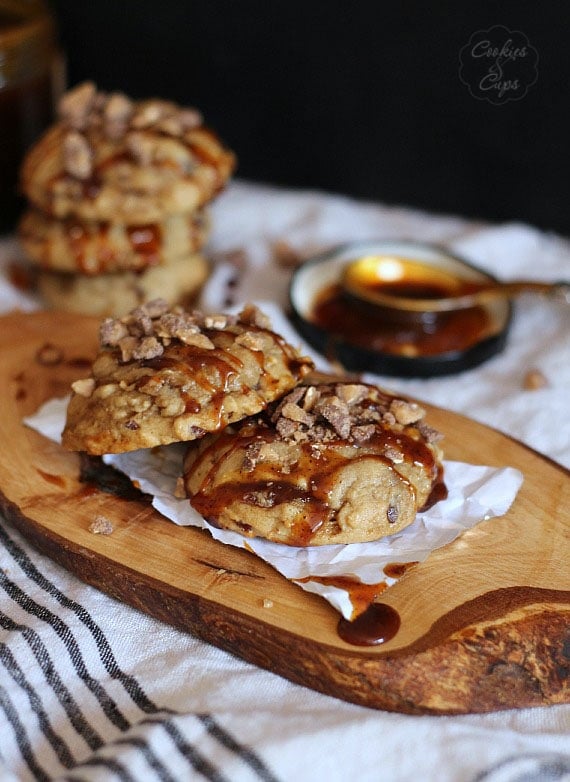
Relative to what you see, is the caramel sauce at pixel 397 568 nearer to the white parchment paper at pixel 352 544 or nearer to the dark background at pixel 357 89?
the white parchment paper at pixel 352 544

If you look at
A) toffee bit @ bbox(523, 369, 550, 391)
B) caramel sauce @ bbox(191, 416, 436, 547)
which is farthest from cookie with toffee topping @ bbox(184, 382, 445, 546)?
toffee bit @ bbox(523, 369, 550, 391)

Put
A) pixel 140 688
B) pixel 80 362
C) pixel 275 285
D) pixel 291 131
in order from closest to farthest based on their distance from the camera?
pixel 140 688
pixel 80 362
pixel 275 285
pixel 291 131

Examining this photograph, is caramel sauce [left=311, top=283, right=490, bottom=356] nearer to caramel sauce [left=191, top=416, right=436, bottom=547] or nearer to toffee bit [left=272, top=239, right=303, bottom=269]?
toffee bit [left=272, top=239, right=303, bottom=269]

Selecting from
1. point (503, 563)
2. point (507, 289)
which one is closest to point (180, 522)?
point (503, 563)

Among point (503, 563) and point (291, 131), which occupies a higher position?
point (291, 131)

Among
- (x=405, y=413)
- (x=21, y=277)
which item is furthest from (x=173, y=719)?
(x=21, y=277)

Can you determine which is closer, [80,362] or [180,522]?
[180,522]

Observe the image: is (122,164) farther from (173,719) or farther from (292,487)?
(173,719)

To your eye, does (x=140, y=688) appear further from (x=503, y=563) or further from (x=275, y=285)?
(x=275, y=285)
